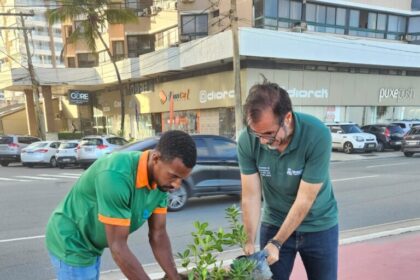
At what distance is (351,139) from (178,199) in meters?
13.5

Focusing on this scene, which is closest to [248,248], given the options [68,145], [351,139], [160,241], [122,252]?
[160,241]

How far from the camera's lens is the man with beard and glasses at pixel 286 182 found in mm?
1894

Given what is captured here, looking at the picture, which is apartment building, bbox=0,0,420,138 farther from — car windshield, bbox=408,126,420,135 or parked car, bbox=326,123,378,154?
car windshield, bbox=408,126,420,135

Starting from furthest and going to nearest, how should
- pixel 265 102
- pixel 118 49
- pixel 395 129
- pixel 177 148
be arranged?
1. pixel 118 49
2. pixel 395 129
3. pixel 265 102
4. pixel 177 148

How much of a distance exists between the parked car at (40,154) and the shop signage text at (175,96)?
28.7 feet

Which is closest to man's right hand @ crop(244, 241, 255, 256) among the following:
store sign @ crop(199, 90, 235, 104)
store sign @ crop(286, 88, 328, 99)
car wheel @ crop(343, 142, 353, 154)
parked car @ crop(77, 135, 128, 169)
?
parked car @ crop(77, 135, 128, 169)

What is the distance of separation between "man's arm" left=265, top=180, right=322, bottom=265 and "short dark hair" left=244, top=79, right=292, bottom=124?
0.47 m

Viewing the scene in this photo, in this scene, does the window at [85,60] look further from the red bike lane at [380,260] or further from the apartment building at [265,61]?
the red bike lane at [380,260]

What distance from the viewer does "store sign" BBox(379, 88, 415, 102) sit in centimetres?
2419

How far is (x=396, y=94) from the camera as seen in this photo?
24844mm

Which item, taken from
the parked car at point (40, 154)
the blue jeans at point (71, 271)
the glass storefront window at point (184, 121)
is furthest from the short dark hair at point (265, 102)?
the glass storefront window at point (184, 121)

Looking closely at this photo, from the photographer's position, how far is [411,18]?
A: 26172mm

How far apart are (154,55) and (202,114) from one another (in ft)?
16.6

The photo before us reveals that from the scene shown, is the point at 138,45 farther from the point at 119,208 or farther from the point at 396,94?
the point at 119,208
